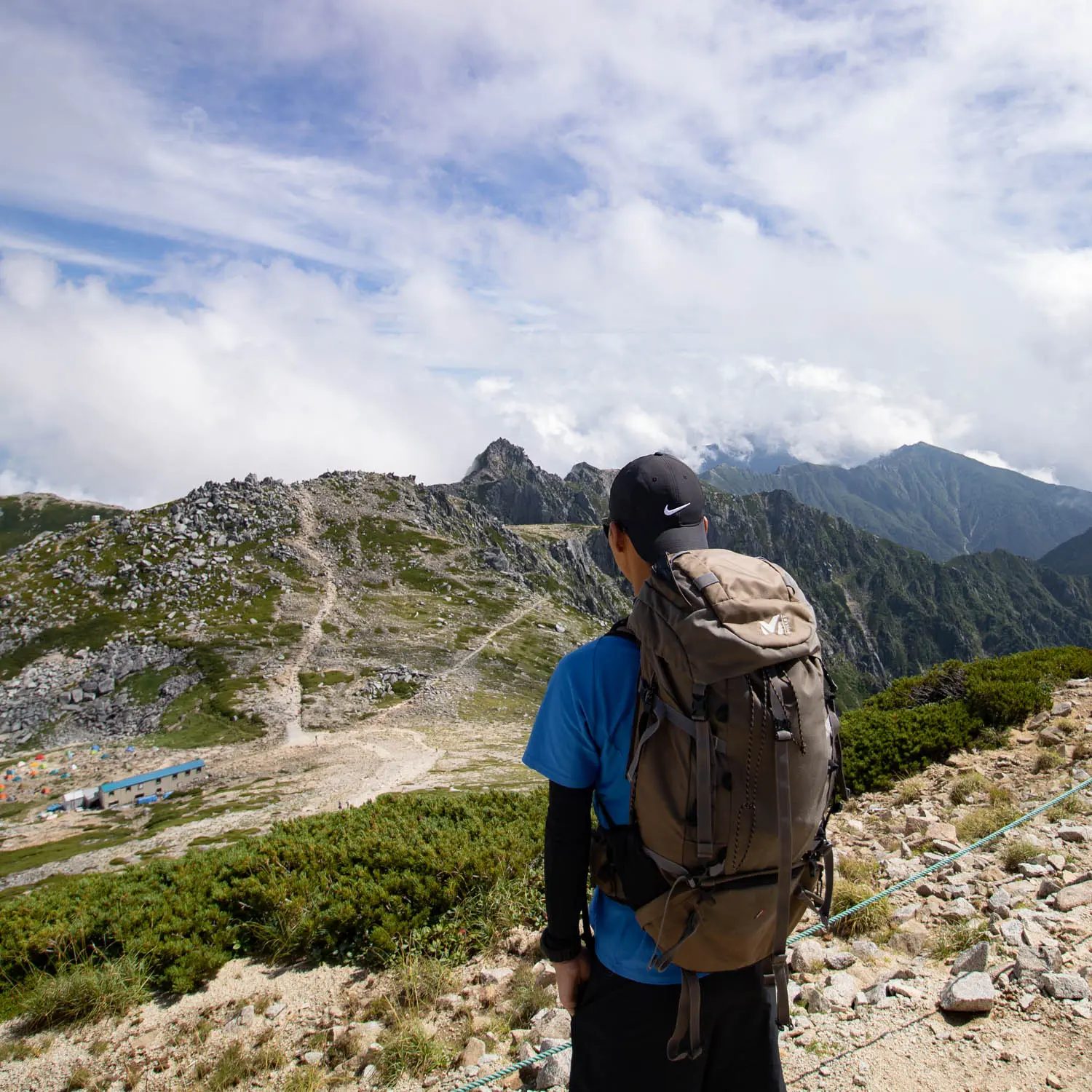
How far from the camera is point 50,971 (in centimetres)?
927

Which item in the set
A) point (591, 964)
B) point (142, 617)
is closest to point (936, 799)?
point (591, 964)

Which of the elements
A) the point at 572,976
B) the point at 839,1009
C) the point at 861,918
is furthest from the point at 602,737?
the point at 861,918

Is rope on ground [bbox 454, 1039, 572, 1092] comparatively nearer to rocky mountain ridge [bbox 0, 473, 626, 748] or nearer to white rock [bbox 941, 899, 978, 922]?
white rock [bbox 941, 899, 978, 922]

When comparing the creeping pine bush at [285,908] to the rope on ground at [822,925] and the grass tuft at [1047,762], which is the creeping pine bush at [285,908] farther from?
the grass tuft at [1047,762]

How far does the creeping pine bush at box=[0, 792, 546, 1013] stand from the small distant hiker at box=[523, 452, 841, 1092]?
20.6 ft

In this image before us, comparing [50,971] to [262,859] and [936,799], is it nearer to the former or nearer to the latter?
[262,859]

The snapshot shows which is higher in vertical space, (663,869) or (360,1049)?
(663,869)

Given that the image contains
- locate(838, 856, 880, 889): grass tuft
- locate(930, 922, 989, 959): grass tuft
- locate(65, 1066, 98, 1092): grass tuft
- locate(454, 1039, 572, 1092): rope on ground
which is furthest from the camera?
locate(838, 856, 880, 889): grass tuft

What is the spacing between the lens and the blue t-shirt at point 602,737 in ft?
10.8

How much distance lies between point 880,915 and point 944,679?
42.8 feet

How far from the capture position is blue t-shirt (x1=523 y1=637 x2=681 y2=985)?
10.8 ft

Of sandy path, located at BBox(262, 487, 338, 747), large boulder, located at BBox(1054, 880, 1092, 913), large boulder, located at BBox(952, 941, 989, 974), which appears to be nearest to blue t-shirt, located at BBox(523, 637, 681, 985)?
large boulder, located at BBox(952, 941, 989, 974)

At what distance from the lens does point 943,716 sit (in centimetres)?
1566

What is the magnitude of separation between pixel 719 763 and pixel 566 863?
1.12 metres
